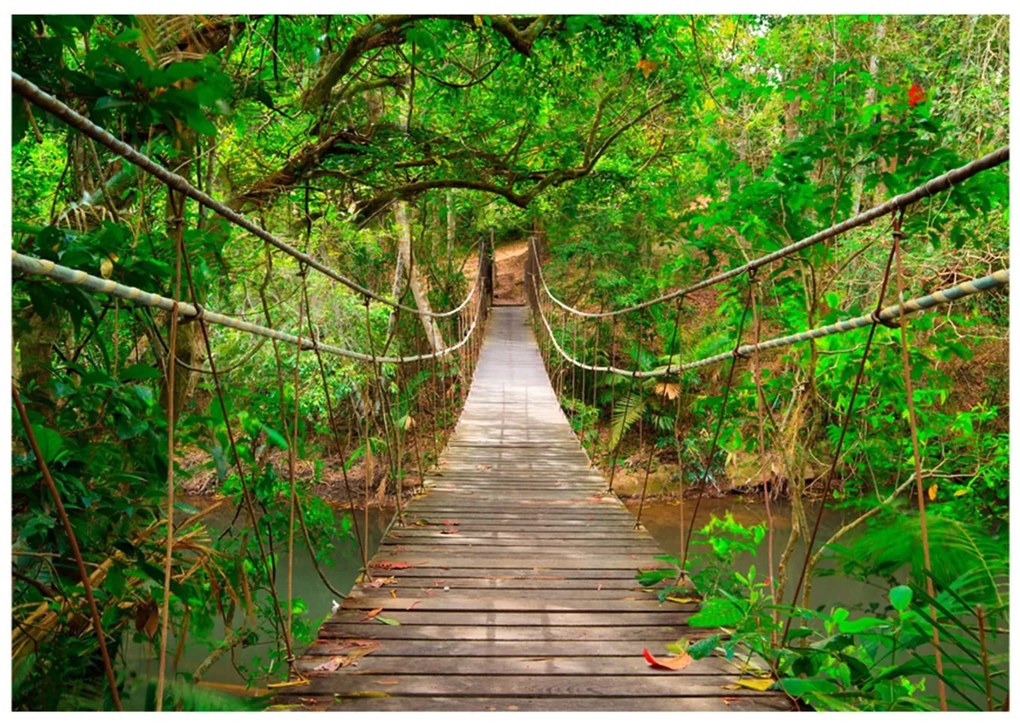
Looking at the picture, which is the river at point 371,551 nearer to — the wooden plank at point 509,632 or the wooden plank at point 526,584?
the wooden plank at point 526,584

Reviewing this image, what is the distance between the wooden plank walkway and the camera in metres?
1.13

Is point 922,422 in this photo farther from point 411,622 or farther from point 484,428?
point 411,622

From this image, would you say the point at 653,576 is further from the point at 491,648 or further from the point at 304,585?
the point at 304,585

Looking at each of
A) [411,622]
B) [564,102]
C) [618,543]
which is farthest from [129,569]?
[564,102]

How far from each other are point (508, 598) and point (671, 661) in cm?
46

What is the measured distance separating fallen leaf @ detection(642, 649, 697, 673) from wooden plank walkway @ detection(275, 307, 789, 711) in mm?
14

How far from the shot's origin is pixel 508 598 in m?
1.60

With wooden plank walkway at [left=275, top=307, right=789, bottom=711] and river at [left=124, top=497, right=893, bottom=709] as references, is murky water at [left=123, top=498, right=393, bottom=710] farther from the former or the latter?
wooden plank walkway at [left=275, top=307, right=789, bottom=711]

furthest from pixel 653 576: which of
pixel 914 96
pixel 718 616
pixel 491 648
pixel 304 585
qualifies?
pixel 304 585

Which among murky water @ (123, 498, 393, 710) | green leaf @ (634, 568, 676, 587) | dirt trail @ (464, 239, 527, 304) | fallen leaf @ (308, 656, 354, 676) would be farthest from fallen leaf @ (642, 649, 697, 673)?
dirt trail @ (464, 239, 527, 304)

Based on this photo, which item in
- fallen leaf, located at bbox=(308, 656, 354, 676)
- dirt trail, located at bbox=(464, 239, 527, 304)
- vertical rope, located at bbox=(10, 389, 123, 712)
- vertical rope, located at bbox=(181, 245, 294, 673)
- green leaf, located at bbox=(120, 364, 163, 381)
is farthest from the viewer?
dirt trail, located at bbox=(464, 239, 527, 304)

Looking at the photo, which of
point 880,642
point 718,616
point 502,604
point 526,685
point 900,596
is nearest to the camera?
point 900,596

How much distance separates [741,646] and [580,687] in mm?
346

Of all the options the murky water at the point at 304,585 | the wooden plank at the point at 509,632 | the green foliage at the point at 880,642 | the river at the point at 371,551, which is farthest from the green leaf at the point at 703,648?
the river at the point at 371,551
